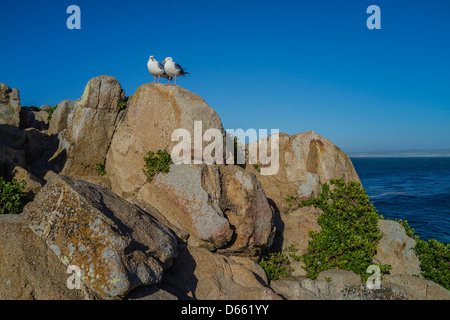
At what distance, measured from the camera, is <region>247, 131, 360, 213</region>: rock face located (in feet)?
65.3

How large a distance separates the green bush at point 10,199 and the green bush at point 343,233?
1210 centimetres

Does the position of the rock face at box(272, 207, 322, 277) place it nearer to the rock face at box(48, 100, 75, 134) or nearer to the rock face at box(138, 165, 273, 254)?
the rock face at box(138, 165, 273, 254)

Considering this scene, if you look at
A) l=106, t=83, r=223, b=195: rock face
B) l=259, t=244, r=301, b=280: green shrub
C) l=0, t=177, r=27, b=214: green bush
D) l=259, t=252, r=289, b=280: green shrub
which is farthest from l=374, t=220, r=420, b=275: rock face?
l=0, t=177, r=27, b=214: green bush

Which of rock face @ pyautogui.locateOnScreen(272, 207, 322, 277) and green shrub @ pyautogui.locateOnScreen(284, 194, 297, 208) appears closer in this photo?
rock face @ pyautogui.locateOnScreen(272, 207, 322, 277)

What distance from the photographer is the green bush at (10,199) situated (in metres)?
10.1

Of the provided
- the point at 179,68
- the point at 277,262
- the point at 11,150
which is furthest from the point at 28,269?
the point at 179,68

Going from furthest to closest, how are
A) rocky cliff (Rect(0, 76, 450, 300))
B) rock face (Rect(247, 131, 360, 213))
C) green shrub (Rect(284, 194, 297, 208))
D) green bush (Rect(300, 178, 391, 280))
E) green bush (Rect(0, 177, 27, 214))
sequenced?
rock face (Rect(247, 131, 360, 213)), green shrub (Rect(284, 194, 297, 208)), green bush (Rect(300, 178, 391, 280)), green bush (Rect(0, 177, 27, 214)), rocky cliff (Rect(0, 76, 450, 300))

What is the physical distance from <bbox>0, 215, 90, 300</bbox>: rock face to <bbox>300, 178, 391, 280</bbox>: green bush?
10.7m

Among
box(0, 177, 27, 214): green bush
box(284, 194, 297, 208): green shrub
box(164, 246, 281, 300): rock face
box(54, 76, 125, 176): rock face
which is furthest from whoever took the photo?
box(284, 194, 297, 208): green shrub

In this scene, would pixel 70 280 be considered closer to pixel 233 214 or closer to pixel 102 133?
pixel 233 214

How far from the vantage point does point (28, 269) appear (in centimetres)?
748

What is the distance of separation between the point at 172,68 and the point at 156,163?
5205 mm

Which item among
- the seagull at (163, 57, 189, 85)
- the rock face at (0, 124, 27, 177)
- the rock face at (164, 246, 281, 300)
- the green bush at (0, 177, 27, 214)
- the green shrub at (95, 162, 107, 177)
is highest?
the seagull at (163, 57, 189, 85)
